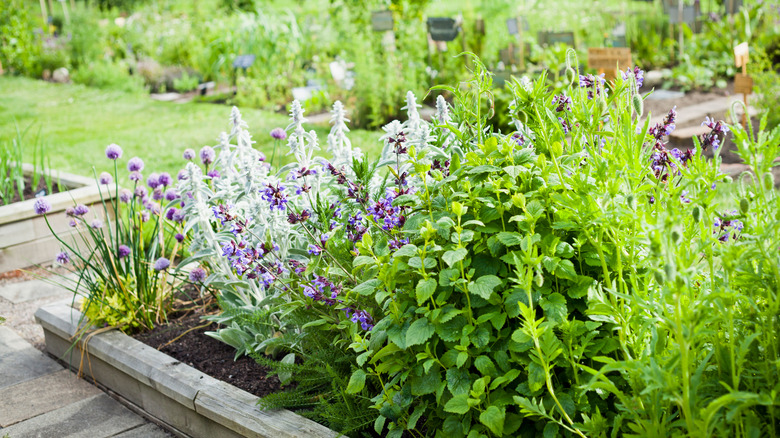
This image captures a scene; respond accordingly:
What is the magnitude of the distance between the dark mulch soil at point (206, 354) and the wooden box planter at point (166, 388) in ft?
0.28

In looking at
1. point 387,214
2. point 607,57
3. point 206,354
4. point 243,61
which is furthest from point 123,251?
point 243,61

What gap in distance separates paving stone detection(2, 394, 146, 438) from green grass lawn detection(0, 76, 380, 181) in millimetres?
2832

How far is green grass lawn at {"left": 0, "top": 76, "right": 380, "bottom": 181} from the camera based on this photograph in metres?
6.25

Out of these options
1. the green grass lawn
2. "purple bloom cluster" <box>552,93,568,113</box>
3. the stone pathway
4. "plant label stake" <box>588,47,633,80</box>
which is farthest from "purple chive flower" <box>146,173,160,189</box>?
"plant label stake" <box>588,47,633,80</box>

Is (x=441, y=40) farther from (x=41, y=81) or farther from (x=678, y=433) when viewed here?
(x=41, y=81)

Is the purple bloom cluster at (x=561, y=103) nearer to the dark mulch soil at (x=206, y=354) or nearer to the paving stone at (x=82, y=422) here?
the dark mulch soil at (x=206, y=354)

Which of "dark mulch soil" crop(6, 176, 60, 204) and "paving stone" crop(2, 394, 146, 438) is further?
"dark mulch soil" crop(6, 176, 60, 204)

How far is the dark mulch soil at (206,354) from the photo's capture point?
8.61 feet

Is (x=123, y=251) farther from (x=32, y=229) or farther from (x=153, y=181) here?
(x=32, y=229)

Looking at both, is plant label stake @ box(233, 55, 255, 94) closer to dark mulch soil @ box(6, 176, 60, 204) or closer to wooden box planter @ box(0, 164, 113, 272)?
dark mulch soil @ box(6, 176, 60, 204)

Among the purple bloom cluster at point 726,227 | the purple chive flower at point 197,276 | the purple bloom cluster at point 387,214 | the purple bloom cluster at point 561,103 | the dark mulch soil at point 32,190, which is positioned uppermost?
the purple bloom cluster at point 561,103

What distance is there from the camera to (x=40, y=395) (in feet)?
10.0

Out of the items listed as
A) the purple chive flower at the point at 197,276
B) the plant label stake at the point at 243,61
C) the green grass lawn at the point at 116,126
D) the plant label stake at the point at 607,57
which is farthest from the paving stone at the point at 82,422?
the plant label stake at the point at 243,61

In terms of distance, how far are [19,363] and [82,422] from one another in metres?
0.75
